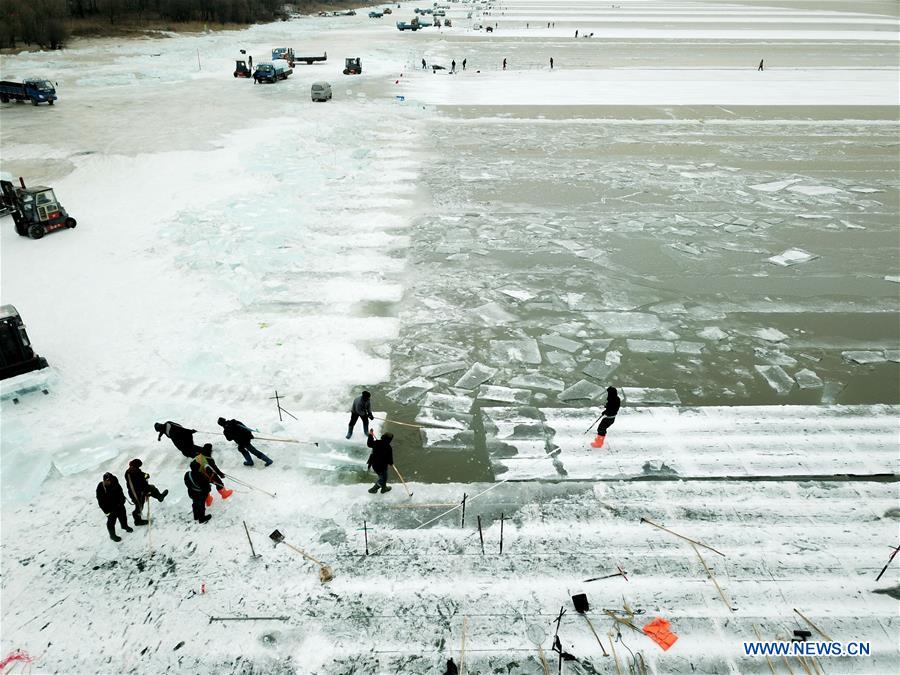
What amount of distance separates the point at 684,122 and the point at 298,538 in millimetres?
30615

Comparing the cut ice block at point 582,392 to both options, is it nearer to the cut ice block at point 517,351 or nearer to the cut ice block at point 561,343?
the cut ice block at point 517,351

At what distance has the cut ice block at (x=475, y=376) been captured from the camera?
10.1m

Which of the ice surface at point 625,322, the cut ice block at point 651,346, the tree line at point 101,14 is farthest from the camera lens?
the tree line at point 101,14

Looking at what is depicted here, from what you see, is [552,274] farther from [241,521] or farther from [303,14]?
[303,14]

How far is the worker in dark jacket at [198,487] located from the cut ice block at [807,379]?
1072 centimetres

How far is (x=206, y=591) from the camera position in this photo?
646 cm

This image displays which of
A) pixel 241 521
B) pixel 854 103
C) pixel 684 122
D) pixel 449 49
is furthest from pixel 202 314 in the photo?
pixel 449 49

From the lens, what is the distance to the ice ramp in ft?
27.0

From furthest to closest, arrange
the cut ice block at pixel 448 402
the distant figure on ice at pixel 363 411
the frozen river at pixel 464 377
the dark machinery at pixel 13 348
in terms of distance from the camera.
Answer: the cut ice block at pixel 448 402 < the dark machinery at pixel 13 348 < the distant figure on ice at pixel 363 411 < the frozen river at pixel 464 377

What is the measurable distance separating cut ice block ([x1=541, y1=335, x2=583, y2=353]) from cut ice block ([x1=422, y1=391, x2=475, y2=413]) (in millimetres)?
2614

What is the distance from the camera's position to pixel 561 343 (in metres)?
11.3

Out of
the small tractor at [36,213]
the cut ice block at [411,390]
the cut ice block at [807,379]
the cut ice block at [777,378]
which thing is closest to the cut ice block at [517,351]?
the cut ice block at [411,390]

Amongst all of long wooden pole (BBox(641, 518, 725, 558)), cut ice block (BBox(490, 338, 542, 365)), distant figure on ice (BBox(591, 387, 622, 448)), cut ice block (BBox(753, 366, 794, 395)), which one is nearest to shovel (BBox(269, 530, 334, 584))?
long wooden pole (BBox(641, 518, 725, 558))

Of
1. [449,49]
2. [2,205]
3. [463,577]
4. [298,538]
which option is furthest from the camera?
[449,49]
